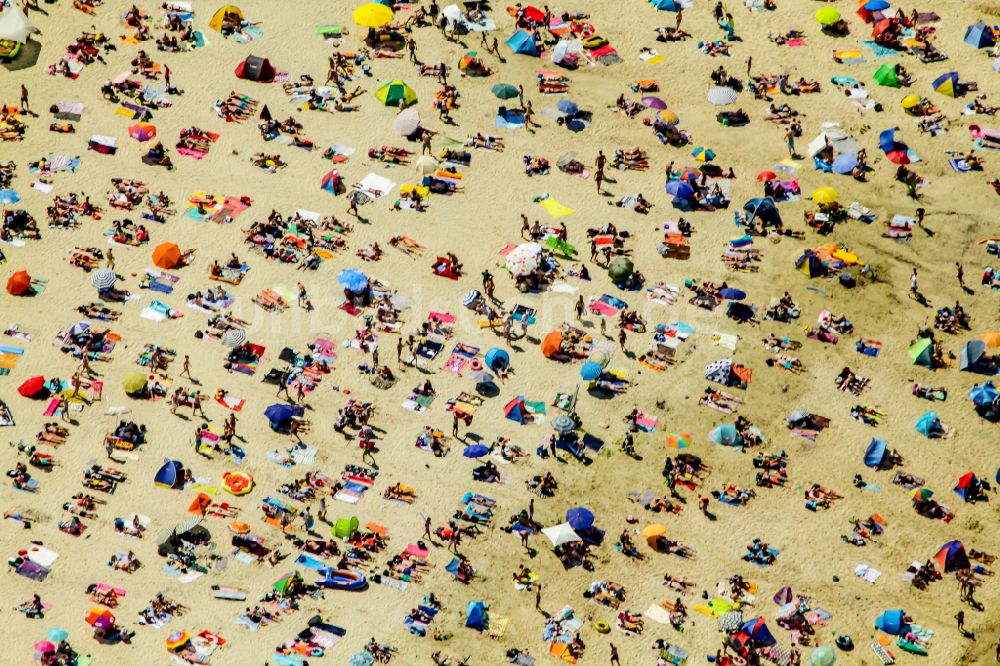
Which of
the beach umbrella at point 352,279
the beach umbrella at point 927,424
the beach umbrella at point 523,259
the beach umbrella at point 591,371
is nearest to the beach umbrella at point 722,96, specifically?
the beach umbrella at point 523,259

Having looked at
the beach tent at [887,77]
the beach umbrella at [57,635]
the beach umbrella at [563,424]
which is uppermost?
the beach tent at [887,77]

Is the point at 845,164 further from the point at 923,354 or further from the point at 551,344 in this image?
the point at 551,344

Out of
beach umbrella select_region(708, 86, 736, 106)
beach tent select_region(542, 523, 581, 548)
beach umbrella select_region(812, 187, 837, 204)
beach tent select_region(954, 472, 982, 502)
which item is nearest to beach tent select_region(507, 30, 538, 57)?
beach umbrella select_region(708, 86, 736, 106)

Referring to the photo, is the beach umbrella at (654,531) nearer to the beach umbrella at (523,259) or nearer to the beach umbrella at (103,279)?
the beach umbrella at (523,259)

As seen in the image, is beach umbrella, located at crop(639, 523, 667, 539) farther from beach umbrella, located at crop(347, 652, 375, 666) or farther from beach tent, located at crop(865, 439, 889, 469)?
beach umbrella, located at crop(347, 652, 375, 666)

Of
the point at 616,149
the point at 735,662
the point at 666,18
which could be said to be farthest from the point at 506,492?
the point at 666,18
